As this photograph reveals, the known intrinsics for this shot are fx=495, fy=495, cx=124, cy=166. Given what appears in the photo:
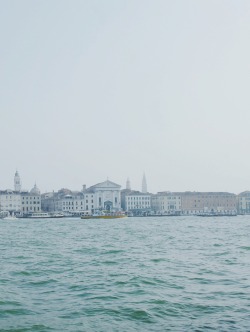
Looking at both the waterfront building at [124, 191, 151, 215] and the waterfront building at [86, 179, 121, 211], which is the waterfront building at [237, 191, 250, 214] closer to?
the waterfront building at [124, 191, 151, 215]

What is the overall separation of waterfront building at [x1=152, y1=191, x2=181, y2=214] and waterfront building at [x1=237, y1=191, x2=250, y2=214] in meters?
16.6

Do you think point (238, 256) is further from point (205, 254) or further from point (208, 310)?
point (208, 310)

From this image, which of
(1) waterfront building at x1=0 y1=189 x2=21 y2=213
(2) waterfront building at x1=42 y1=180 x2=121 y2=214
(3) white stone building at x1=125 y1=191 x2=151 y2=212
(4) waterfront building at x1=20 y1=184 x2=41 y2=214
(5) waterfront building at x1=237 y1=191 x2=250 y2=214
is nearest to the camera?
(1) waterfront building at x1=0 y1=189 x2=21 y2=213

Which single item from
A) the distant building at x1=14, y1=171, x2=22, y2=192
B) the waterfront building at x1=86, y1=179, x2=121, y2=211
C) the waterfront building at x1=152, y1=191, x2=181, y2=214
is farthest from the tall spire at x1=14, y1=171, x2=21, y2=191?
the waterfront building at x1=152, y1=191, x2=181, y2=214

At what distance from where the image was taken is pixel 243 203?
125m

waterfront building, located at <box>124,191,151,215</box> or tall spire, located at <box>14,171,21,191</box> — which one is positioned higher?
tall spire, located at <box>14,171,21,191</box>

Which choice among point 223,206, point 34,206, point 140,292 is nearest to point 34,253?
point 140,292

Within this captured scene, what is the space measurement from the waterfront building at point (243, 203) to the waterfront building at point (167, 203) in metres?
16.6

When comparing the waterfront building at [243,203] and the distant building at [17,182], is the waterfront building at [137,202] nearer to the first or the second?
the waterfront building at [243,203]

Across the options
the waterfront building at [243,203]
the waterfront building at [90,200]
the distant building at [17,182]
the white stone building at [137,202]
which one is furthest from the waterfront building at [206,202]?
the distant building at [17,182]

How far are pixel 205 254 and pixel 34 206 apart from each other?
9587cm

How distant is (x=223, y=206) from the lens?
122 metres

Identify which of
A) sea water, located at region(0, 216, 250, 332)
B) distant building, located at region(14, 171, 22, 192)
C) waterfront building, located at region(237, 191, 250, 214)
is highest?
distant building, located at region(14, 171, 22, 192)

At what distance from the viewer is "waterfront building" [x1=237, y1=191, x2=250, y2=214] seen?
124031 mm
